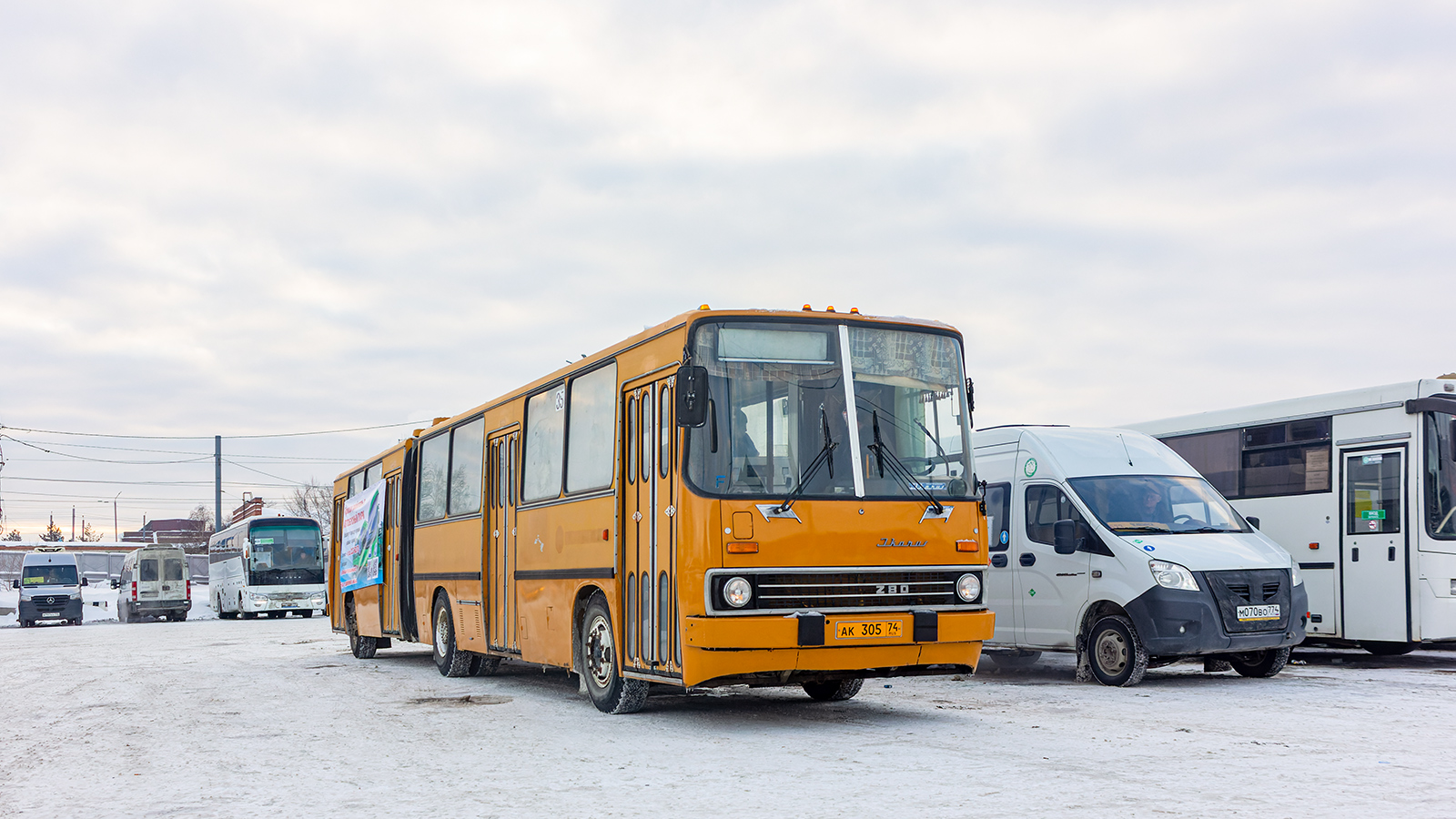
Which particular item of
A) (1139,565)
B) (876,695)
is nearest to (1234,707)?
(1139,565)

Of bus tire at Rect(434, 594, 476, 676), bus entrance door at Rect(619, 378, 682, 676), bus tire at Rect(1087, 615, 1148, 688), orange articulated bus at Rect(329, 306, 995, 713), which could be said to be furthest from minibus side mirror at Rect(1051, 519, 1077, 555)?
bus tire at Rect(434, 594, 476, 676)

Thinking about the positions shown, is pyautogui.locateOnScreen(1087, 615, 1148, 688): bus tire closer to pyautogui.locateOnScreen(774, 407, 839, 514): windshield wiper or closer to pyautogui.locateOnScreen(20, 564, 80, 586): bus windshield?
pyautogui.locateOnScreen(774, 407, 839, 514): windshield wiper

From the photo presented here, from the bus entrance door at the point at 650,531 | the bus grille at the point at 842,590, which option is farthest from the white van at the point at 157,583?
the bus grille at the point at 842,590

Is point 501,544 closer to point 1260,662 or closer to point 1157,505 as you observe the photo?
point 1157,505

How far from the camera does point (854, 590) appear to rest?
9602mm

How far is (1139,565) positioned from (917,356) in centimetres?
399

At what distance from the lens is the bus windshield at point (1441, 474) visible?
47.1ft

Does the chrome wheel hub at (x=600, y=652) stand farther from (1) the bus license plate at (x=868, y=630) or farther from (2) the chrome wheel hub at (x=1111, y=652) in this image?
(2) the chrome wheel hub at (x=1111, y=652)

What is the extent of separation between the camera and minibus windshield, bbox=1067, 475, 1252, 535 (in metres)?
13.4

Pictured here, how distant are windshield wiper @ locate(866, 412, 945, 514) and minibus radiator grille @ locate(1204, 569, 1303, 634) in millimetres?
4059

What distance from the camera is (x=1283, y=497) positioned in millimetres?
15945

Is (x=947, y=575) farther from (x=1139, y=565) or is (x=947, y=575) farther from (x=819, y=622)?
(x=1139, y=565)

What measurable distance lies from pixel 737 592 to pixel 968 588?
6.24ft

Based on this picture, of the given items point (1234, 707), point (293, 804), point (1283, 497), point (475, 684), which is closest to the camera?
point (293, 804)
